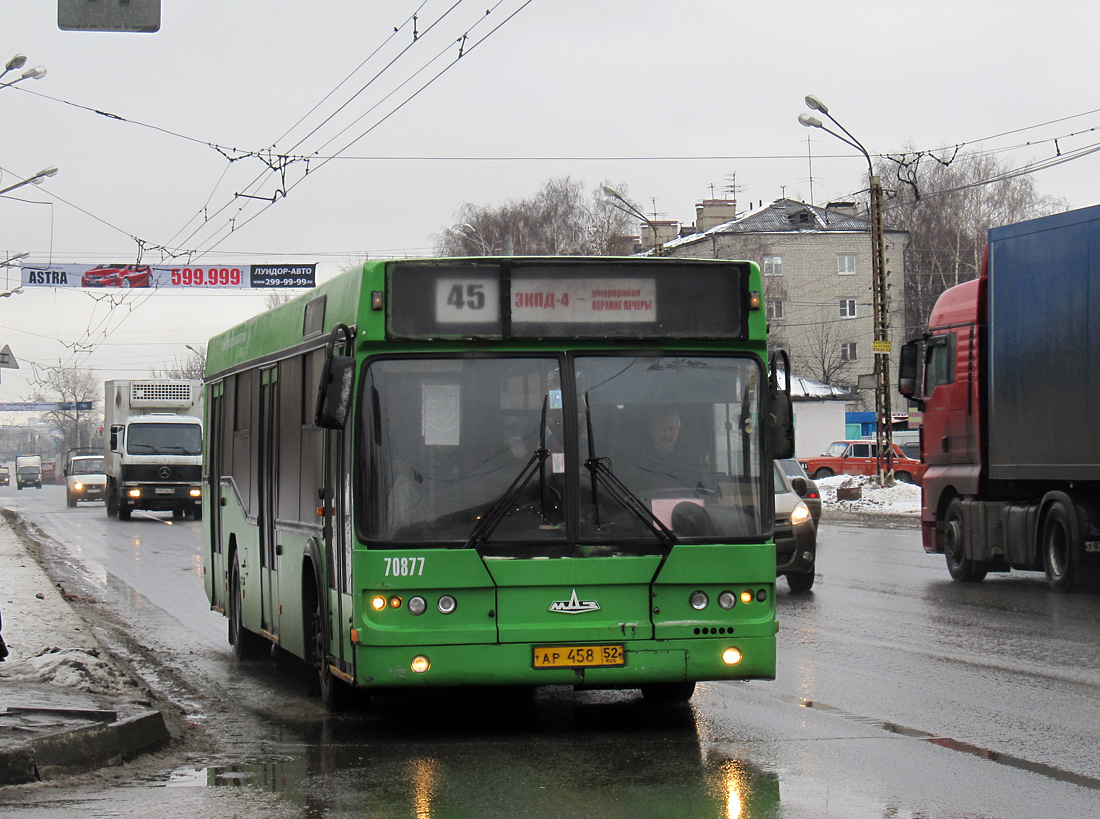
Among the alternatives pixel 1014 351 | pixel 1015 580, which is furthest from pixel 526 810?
pixel 1015 580

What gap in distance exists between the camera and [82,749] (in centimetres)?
732

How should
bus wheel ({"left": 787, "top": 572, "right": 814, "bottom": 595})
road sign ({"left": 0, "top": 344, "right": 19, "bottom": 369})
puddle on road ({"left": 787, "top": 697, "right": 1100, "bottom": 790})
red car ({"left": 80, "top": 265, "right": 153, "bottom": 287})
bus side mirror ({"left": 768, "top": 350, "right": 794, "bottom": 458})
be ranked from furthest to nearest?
Answer: red car ({"left": 80, "top": 265, "right": 153, "bottom": 287})
road sign ({"left": 0, "top": 344, "right": 19, "bottom": 369})
bus wheel ({"left": 787, "top": 572, "right": 814, "bottom": 595})
bus side mirror ({"left": 768, "top": 350, "right": 794, "bottom": 458})
puddle on road ({"left": 787, "top": 697, "right": 1100, "bottom": 790})

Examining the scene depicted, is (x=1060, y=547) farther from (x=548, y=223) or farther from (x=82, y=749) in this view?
(x=548, y=223)

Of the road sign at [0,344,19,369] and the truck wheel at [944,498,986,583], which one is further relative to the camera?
the road sign at [0,344,19,369]

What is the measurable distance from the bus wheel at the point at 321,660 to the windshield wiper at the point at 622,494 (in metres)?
1.82

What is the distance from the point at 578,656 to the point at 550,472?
3.06 feet

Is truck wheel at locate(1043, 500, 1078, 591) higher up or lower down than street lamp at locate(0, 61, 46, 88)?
lower down

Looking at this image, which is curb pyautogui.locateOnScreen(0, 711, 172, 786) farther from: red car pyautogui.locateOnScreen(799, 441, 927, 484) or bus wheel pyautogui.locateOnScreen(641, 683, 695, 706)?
red car pyautogui.locateOnScreen(799, 441, 927, 484)

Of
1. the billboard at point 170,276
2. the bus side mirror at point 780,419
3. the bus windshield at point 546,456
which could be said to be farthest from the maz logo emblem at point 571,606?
the billboard at point 170,276

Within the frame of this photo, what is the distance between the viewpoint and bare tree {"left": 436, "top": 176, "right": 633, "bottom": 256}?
7488 centimetres

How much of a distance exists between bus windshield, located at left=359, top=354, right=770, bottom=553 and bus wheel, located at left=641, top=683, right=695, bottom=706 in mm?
1351

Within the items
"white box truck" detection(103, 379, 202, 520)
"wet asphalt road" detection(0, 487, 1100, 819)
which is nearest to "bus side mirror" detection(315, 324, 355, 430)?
"wet asphalt road" detection(0, 487, 1100, 819)

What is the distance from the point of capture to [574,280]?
27.1ft

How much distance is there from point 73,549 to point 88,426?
5222 inches
